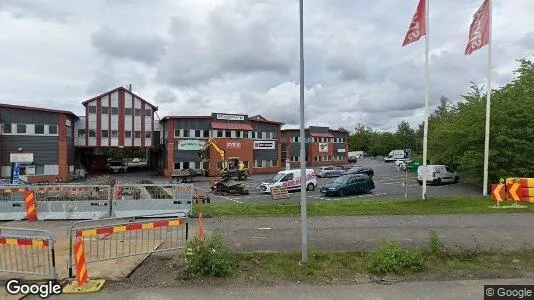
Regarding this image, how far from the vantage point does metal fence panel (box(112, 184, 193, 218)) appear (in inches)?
572

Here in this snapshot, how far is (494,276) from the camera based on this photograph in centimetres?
750

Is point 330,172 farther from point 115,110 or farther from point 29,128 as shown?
point 29,128

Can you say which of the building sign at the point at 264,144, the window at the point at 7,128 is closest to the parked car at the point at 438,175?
the building sign at the point at 264,144

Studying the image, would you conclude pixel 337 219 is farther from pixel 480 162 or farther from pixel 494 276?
pixel 480 162

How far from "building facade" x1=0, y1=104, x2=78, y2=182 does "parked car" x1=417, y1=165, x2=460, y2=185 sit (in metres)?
35.7

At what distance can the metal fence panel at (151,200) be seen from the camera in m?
14.5

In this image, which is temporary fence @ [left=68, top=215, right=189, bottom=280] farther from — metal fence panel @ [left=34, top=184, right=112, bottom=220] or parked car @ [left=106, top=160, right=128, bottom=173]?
parked car @ [left=106, top=160, right=128, bottom=173]

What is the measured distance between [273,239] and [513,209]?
10907 millimetres

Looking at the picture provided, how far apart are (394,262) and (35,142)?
41006 mm

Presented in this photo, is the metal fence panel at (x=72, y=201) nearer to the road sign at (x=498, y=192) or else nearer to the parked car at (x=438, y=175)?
the road sign at (x=498, y=192)

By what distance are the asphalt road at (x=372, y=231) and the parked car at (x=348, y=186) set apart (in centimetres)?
1211

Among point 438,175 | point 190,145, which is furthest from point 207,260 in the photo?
point 190,145

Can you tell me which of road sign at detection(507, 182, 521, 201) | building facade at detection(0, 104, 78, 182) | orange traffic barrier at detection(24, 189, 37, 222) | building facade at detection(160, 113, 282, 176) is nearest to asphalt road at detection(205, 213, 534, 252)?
road sign at detection(507, 182, 521, 201)

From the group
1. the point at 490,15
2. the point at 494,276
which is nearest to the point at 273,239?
the point at 494,276
